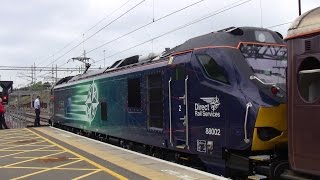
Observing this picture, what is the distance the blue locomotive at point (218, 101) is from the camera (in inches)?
337

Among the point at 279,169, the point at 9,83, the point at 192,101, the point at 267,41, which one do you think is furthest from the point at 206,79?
the point at 9,83

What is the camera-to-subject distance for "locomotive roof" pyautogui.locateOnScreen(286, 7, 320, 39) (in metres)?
6.87

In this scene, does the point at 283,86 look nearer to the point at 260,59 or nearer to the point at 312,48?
A: the point at 260,59

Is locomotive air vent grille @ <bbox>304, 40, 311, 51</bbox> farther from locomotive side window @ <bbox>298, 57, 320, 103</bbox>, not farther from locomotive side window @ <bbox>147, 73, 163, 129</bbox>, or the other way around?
locomotive side window @ <bbox>147, 73, 163, 129</bbox>

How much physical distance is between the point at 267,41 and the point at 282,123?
232cm

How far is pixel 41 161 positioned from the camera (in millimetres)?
12688

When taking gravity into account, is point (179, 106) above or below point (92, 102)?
below

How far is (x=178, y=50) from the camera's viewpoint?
11539 millimetres

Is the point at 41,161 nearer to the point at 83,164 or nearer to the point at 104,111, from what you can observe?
the point at 83,164

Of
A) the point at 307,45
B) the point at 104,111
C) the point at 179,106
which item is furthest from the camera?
the point at 104,111

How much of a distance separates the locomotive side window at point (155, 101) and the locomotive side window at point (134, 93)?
2.94ft

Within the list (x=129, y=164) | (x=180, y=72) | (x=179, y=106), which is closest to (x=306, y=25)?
(x=180, y=72)

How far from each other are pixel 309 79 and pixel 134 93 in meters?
7.70

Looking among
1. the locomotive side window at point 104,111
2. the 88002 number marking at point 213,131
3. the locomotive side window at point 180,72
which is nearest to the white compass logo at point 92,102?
the locomotive side window at point 104,111
